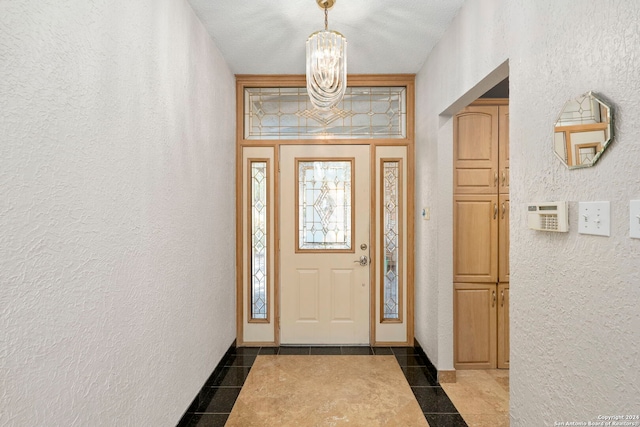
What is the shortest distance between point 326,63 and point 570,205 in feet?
4.74

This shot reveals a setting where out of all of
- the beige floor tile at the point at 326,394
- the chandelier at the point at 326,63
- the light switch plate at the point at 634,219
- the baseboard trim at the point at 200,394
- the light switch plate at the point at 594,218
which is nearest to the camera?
the light switch plate at the point at 634,219

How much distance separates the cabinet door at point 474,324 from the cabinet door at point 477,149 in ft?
2.77

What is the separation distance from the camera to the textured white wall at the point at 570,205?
Answer: 1.05 m

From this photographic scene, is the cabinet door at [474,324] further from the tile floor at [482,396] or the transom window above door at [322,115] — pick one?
the transom window above door at [322,115]

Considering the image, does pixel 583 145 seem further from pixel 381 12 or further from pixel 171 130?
pixel 171 130

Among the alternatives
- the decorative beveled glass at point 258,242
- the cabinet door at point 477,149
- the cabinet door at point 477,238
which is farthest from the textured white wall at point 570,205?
the decorative beveled glass at point 258,242

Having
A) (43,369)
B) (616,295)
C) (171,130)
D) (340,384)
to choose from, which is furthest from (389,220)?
(43,369)

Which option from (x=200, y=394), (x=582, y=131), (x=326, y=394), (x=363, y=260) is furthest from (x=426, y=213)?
(x=200, y=394)

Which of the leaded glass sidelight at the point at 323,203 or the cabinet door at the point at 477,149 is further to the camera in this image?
the leaded glass sidelight at the point at 323,203

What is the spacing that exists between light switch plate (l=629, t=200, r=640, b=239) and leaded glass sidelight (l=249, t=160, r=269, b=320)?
2913mm

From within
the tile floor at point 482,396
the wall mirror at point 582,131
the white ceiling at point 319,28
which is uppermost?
the white ceiling at point 319,28

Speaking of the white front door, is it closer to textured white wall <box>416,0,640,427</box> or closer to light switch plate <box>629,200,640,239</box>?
textured white wall <box>416,0,640,427</box>

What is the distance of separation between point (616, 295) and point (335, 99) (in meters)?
1.69

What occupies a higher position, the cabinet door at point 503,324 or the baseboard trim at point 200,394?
the cabinet door at point 503,324
